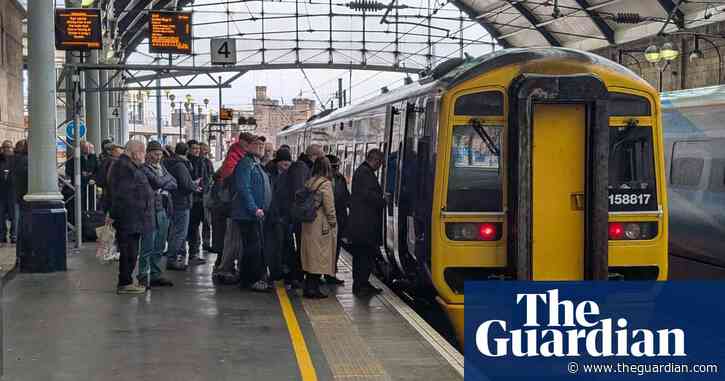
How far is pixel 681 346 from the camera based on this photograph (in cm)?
662

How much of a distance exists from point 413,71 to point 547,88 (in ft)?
107

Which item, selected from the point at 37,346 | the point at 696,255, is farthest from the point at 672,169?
the point at 37,346

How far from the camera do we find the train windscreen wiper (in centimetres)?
838

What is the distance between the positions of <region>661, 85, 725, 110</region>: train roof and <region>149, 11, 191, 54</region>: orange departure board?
40.5ft

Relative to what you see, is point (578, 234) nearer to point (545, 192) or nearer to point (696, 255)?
point (545, 192)

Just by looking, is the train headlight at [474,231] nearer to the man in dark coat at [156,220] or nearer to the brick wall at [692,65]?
the man in dark coat at [156,220]

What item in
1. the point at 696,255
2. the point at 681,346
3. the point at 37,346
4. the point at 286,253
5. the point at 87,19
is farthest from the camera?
the point at 87,19

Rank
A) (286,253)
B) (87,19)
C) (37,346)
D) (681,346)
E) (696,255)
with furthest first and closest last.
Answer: (87,19)
(696,255)
(286,253)
(37,346)
(681,346)

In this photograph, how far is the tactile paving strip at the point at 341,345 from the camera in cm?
653

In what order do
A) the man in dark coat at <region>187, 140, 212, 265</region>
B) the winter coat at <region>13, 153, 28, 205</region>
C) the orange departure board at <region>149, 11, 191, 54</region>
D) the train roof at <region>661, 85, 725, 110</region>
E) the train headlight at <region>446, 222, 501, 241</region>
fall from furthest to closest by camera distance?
the orange departure board at <region>149, 11, 191, 54</region>, the winter coat at <region>13, 153, 28, 205</region>, the man in dark coat at <region>187, 140, 212, 265</region>, the train roof at <region>661, 85, 725, 110</region>, the train headlight at <region>446, 222, 501, 241</region>

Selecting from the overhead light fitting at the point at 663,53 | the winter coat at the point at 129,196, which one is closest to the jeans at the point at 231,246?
the winter coat at the point at 129,196

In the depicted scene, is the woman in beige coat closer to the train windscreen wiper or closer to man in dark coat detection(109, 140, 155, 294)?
man in dark coat detection(109, 140, 155, 294)

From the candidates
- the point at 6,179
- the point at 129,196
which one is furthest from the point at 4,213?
the point at 129,196

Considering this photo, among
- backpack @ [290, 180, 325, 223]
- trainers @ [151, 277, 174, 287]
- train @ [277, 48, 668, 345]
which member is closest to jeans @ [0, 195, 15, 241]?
trainers @ [151, 277, 174, 287]
